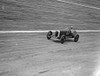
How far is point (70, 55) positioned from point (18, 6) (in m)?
3.84

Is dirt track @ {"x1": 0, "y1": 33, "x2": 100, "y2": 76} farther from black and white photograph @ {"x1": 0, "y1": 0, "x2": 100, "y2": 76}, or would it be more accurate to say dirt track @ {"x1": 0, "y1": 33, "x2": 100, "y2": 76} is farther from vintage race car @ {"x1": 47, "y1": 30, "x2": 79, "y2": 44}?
vintage race car @ {"x1": 47, "y1": 30, "x2": 79, "y2": 44}

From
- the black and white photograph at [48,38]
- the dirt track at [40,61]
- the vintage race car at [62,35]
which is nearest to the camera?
the dirt track at [40,61]

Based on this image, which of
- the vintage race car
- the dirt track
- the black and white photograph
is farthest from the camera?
the vintage race car

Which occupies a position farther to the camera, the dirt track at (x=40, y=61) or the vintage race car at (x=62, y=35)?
the vintage race car at (x=62, y=35)

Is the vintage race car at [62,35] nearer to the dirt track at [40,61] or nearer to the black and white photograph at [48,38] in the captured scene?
the black and white photograph at [48,38]

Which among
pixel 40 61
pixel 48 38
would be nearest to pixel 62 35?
pixel 48 38

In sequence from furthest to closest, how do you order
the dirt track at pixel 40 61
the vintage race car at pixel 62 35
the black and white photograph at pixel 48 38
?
the vintage race car at pixel 62 35 → the black and white photograph at pixel 48 38 → the dirt track at pixel 40 61

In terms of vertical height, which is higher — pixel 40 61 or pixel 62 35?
pixel 62 35

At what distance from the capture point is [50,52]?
3420mm

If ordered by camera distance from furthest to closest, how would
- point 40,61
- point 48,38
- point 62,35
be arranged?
point 48,38
point 62,35
point 40,61

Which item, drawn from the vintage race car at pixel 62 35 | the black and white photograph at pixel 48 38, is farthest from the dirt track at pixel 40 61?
the vintage race car at pixel 62 35

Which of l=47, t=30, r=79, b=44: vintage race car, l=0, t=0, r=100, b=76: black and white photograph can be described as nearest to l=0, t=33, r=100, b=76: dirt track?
l=0, t=0, r=100, b=76: black and white photograph

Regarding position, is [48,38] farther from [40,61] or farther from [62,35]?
[40,61]

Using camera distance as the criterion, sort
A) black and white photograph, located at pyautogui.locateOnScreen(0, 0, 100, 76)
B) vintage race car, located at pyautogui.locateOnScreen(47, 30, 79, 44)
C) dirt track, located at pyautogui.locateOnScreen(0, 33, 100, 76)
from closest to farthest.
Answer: dirt track, located at pyautogui.locateOnScreen(0, 33, 100, 76), black and white photograph, located at pyautogui.locateOnScreen(0, 0, 100, 76), vintage race car, located at pyautogui.locateOnScreen(47, 30, 79, 44)
